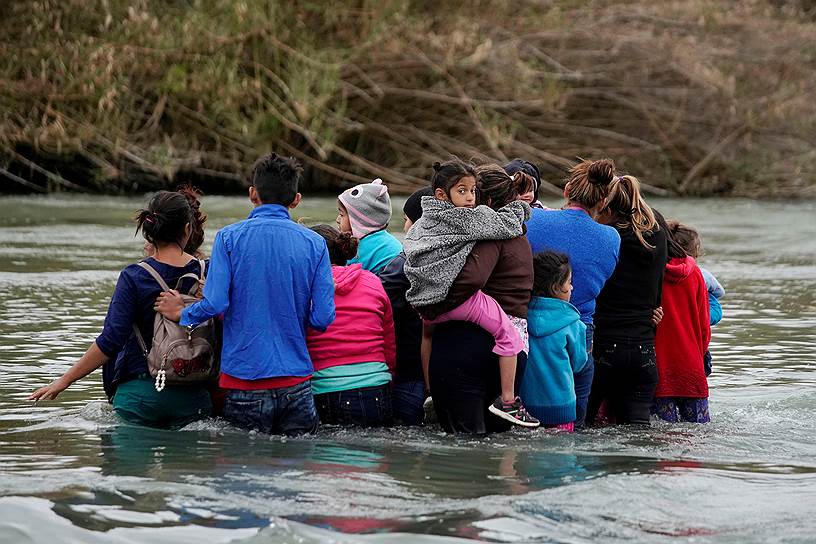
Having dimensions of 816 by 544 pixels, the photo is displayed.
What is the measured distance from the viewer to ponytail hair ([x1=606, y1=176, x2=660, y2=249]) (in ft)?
22.2

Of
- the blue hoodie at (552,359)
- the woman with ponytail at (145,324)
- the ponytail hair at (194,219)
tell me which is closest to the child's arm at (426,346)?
the blue hoodie at (552,359)

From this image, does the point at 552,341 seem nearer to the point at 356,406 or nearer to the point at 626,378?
the point at 626,378

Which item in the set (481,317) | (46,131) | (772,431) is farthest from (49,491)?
(46,131)

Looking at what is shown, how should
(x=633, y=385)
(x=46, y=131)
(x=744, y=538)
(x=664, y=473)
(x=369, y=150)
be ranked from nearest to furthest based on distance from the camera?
(x=744, y=538) → (x=664, y=473) → (x=633, y=385) → (x=46, y=131) → (x=369, y=150)

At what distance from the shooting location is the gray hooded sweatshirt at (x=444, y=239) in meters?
6.22

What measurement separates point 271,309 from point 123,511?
1.27 m

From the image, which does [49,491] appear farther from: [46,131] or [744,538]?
→ [46,131]

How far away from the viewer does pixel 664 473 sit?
6066 mm

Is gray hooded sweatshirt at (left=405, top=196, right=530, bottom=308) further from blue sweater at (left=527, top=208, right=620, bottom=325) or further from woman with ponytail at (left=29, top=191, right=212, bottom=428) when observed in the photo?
woman with ponytail at (left=29, top=191, right=212, bottom=428)

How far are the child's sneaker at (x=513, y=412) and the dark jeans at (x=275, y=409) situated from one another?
85cm

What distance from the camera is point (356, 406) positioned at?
657cm

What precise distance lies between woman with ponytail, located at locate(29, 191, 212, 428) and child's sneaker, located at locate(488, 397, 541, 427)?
1.37m

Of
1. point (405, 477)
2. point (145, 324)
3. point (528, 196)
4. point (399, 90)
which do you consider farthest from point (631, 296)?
point (399, 90)

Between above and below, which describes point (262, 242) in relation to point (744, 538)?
above
